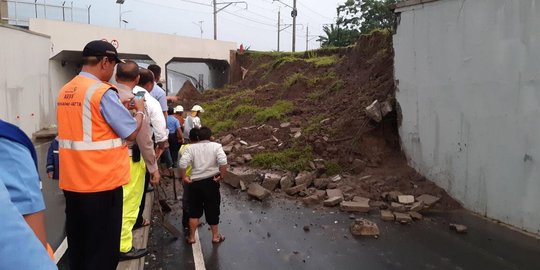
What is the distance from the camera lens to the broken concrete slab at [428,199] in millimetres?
7383

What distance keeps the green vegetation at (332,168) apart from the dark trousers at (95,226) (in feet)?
20.7

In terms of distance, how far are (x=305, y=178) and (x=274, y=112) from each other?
462 centimetres

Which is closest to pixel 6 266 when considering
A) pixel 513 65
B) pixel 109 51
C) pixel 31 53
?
pixel 109 51

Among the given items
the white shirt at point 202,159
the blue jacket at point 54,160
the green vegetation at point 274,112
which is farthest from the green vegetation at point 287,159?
the blue jacket at point 54,160

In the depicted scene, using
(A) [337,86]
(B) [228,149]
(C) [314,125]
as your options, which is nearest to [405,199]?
(C) [314,125]

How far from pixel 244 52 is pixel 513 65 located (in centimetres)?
2094

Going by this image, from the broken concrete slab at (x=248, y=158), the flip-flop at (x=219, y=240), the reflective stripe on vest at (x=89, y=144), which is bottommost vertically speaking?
the flip-flop at (x=219, y=240)

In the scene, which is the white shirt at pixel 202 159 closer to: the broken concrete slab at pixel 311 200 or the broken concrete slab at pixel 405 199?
the broken concrete slab at pixel 311 200

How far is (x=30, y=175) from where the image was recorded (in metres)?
1.35

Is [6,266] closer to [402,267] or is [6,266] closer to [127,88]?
[127,88]

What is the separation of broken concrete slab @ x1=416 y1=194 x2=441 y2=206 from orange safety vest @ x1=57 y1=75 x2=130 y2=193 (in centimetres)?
574

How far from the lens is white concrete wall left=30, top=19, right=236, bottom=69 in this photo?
18016 millimetres

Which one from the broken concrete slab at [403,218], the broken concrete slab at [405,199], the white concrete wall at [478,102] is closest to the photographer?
the white concrete wall at [478,102]

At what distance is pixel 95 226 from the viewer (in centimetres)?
318
